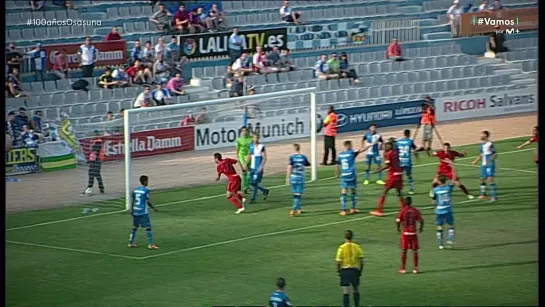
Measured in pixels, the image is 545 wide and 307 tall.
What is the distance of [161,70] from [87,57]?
5.25 feet

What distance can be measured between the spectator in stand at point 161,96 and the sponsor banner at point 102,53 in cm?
121

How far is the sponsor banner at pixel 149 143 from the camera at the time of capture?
19.9m

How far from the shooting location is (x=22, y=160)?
2019 centimetres

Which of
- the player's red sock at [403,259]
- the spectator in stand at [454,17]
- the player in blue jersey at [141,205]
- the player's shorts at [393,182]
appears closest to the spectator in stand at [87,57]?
the player's shorts at [393,182]

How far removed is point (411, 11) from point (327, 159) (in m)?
8.17

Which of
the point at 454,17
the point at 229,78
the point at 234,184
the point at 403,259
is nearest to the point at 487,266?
the point at 403,259

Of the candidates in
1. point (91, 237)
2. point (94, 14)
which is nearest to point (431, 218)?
point (91, 237)

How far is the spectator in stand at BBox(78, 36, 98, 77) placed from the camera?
2353 cm

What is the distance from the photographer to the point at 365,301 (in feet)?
44.2

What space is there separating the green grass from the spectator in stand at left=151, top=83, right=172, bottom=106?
4.02m

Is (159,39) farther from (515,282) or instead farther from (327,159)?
(515,282)

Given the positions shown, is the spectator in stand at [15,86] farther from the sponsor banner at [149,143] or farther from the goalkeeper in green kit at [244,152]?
the goalkeeper in green kit at [244,152]

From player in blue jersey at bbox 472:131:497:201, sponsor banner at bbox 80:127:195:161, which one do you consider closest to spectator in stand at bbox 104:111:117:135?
sponsor banner at bbox 80:127:195:161

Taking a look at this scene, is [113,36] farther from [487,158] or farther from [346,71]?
[487,158]
